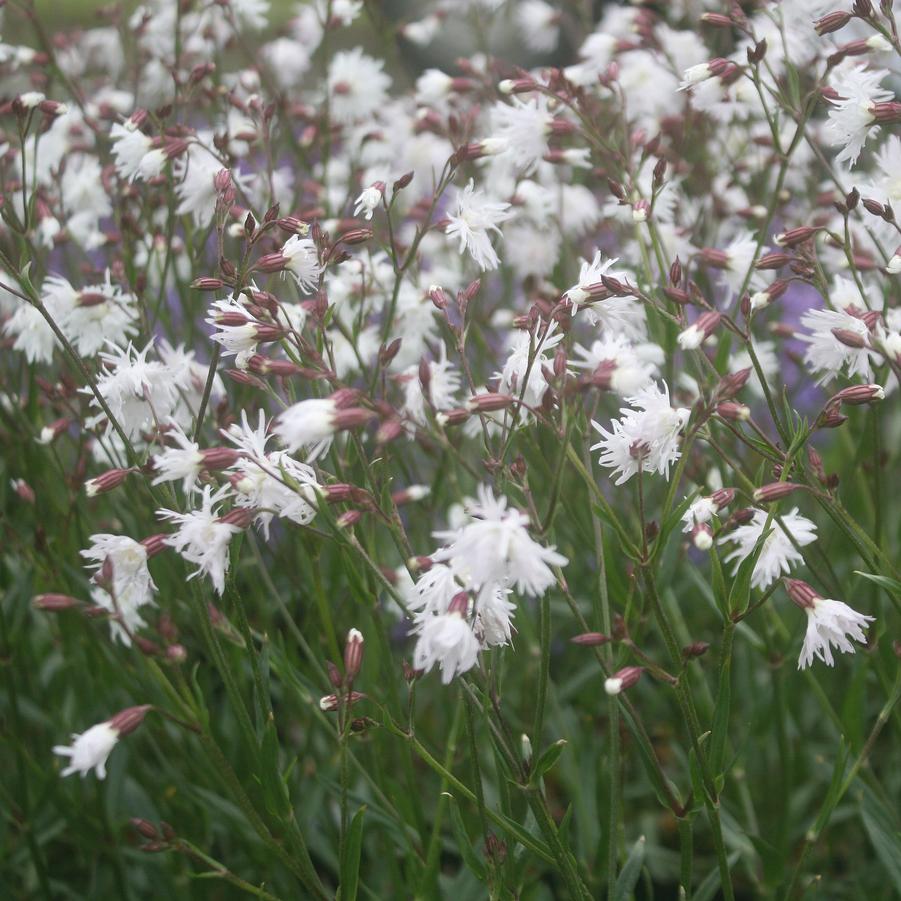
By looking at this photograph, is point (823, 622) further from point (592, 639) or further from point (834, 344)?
point (834, 344)

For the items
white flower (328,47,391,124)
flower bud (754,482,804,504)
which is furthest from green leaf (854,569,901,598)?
white flower (328,47,391,124)

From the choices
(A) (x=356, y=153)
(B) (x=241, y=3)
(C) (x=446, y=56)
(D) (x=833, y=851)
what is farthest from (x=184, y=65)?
(C) (x=446, y=56)

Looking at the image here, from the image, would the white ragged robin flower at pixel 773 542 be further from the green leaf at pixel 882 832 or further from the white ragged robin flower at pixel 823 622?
the green leaf at pixel 882 832

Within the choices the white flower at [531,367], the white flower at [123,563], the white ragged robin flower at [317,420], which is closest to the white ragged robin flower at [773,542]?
the white flower at [531,367]

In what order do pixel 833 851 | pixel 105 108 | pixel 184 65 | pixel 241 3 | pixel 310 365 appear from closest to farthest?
1. pixel 310 365
2. pixel 833 851
3. pixel 105 108
4. pixel 241 3
5. pixel 184 65

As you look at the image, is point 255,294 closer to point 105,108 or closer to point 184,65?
point 105,108

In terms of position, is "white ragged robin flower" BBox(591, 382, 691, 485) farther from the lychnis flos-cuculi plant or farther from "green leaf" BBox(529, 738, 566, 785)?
"green leaf" BBox(529, 738, 566, 785)

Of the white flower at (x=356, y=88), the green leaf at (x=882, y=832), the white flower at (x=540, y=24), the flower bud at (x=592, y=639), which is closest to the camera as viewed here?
the flower bud at (x=592, y=639)
